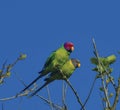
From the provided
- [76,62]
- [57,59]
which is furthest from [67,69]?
[57,59]

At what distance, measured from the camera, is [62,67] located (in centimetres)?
625

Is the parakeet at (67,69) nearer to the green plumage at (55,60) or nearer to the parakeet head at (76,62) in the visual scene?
the parakeet head at (76,62)

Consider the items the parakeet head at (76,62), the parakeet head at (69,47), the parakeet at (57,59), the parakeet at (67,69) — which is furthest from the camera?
the parakeet head at (69,47)

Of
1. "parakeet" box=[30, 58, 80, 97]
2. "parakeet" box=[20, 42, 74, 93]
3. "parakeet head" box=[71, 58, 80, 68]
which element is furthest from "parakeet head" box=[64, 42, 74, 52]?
"parakeet head" box=[71, 58, 80, 68]

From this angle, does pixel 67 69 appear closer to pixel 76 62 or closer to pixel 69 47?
pixel 76 62

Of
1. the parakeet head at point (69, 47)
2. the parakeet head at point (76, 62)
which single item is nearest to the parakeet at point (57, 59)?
the parakeet head at point (69, 47)

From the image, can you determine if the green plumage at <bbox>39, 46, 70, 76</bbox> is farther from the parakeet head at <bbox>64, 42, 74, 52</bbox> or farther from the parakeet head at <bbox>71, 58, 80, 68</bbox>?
the parakeet head at <bbox>71, 58, 80, 68</bbox>

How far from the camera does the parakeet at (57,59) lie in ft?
20.6

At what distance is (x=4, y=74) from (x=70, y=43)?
2544 millimetres

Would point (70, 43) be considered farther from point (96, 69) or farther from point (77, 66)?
point (96, 69)

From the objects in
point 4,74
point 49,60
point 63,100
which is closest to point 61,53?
point 49,60

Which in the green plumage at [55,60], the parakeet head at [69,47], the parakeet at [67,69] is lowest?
the parakeet at [67,69]

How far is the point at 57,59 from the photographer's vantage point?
6.52 metres

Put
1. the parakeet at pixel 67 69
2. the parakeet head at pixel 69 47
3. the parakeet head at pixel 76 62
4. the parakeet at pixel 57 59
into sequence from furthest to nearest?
the parakeet head at pixel 69 47 < the parakeet at pixel 57 59 < the parakeet head at pixel 76 62 < the parakeet at pixel 67 69
